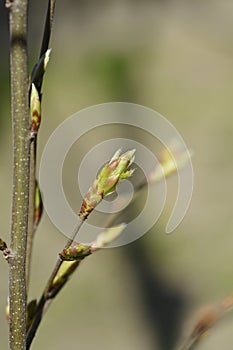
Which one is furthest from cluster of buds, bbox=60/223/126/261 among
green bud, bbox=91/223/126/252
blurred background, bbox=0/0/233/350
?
blurred background, bbox=0/0/233/350

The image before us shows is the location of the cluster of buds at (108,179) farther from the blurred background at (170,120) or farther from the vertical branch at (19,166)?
the blurred background at (170,120)

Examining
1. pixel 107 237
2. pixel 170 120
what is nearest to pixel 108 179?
pixel 107 237

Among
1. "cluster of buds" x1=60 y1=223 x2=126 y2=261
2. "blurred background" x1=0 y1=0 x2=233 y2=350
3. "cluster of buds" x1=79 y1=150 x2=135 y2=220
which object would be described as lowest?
"blurred background" x1=0 y1=0 x2=233 y2=350

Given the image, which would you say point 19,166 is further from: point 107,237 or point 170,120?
point 170,120

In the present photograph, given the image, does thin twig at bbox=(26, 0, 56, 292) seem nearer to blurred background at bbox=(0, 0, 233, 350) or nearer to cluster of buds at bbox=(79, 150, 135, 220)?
cluster of buds at bbox=(79, 150, 135, 220)

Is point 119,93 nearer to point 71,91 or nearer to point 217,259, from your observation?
point 71,91

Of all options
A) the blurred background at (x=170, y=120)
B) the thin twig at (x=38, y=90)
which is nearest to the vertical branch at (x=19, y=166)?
the thin twig at (x=38, y=90)
